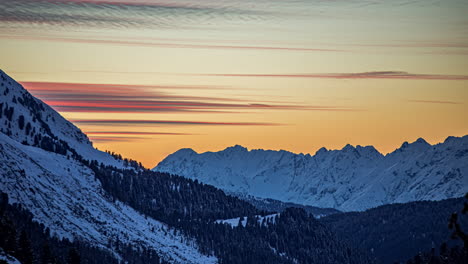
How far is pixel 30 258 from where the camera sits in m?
148

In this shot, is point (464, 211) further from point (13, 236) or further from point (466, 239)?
point (13, 236)

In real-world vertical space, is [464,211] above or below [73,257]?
above

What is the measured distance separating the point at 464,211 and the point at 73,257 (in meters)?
96.2

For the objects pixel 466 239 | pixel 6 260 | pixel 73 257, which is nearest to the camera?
pixel 466 239

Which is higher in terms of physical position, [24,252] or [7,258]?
[7,258]

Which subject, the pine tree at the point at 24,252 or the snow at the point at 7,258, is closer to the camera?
the snow at the point at 7,258

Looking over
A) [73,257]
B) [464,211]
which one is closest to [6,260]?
[73,257]

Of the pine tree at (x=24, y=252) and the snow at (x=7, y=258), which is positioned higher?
the snow at (x=7, y=258)

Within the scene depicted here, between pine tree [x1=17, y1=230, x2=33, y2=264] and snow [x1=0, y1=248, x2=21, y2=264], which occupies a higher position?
snow [x1=0, y1=248, x2=21, y2=264]

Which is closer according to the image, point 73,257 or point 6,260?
point 6,260

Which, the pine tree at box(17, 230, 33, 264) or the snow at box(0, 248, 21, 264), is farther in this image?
the pine tree at box(17, 230, 33, 264)

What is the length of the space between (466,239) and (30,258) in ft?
343

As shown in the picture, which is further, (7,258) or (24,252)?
(24,252)

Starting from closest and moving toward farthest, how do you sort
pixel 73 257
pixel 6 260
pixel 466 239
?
pixel 466 239 → pixel 6 260 → pixel 73 257
